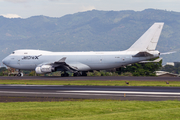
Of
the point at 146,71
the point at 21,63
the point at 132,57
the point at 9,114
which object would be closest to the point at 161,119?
the point at 9,114

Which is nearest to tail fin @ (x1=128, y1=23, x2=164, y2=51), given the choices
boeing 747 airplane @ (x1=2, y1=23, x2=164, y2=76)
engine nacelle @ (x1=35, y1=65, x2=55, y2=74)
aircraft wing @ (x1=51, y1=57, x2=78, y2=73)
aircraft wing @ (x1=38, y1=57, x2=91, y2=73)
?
boeing 747 airplane @ (x1=2, y1=23, x2=164, y2=76)

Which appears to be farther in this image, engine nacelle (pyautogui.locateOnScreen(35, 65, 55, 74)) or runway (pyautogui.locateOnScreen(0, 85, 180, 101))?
engine nacelle (pyautogui.locateOnScreen(35, 65, 55, 74))

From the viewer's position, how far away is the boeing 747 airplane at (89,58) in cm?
5109

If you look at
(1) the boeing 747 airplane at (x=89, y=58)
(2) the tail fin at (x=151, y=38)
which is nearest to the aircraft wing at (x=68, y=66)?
(1) the boeing 747 airplane at (x=89, y=58)

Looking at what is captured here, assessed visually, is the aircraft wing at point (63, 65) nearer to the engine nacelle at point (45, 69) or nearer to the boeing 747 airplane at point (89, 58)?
the boeing 747 airplane at point (89, 58)

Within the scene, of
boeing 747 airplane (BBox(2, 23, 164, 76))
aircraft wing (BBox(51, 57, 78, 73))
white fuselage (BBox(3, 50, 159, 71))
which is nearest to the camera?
boeing 747 airplane (BBox(2, 23, 164, 76))

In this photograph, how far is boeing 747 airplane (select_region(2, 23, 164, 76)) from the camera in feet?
168

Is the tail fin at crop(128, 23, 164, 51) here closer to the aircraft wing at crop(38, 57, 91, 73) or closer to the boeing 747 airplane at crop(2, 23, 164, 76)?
the boeing 747 airplane at crop(2, 23, 164, 76)

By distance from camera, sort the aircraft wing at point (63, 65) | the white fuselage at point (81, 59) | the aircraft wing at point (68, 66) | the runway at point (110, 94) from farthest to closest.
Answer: the aircraft wing at point (68, 66) → the aircraft wing at point (63, 65) → the white fuselage at point (81, 59) → the runway at point (110, 94)

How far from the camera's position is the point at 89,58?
5353 centimetres

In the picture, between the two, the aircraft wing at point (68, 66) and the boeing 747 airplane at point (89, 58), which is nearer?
the boeing 747 airplane at point (89, 58)

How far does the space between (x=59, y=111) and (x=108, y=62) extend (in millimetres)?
37859

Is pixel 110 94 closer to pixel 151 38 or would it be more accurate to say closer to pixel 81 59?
pixel 151 38

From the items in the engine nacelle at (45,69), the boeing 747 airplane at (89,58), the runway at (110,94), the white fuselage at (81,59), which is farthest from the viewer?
the engine nacelle at (45,69)
